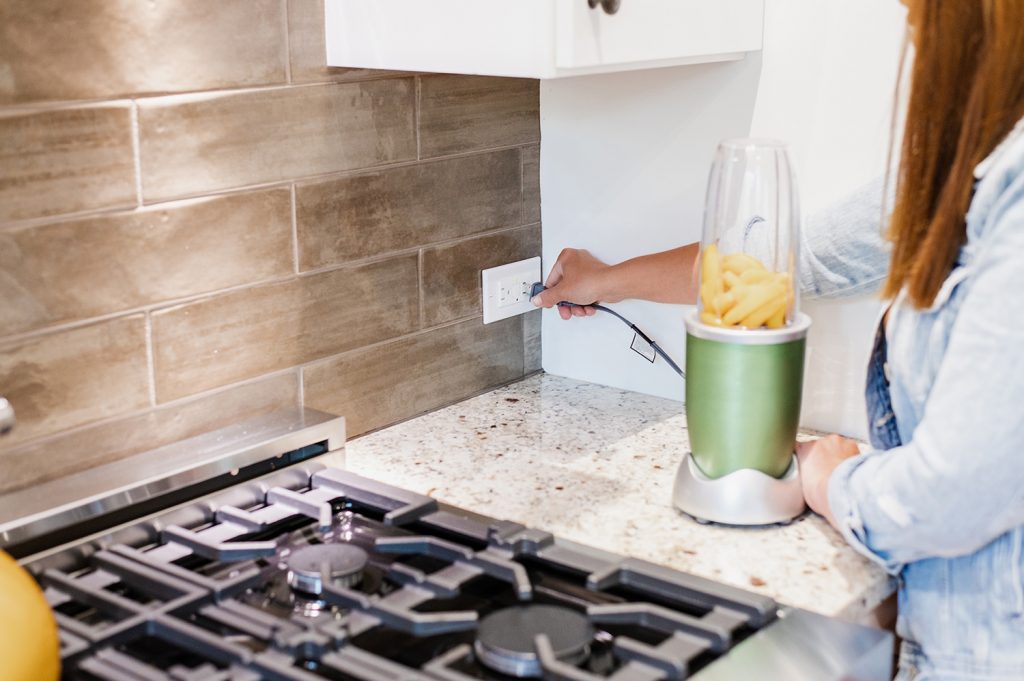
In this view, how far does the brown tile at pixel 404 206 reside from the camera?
1568 millimetres

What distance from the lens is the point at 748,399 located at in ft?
4.31

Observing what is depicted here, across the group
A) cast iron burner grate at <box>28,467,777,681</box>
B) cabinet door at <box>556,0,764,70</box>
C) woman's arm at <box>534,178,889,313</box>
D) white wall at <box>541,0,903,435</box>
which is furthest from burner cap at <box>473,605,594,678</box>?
white wall at <box>541,0,903,435</box>

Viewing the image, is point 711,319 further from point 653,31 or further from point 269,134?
point 269,134

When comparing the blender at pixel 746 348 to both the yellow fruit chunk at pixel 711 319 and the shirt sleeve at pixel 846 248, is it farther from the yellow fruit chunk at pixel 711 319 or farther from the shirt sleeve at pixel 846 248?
the shirt sleeve at pixel 846 248

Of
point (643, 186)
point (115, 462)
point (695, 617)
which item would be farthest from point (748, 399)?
point (115, 462)

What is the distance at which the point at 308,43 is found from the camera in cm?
151

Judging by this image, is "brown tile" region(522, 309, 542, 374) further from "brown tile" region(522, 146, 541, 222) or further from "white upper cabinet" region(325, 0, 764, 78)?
"white upper cabinet" region(325, 0, 764, 78)

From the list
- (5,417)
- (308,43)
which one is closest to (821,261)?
(308,43)

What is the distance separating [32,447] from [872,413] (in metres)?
0.89

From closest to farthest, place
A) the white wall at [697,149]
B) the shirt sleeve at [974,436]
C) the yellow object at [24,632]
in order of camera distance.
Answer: the yellow object at [24,632] → the shirt sleeve at [974,436] → the white wall at [697,149]

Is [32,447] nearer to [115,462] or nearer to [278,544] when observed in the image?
[115,462]

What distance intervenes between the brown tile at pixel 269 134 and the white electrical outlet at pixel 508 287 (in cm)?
27

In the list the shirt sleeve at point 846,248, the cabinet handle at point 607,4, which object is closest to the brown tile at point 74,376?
the cabinet handle at point 607,4

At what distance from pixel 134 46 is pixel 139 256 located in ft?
0.74
